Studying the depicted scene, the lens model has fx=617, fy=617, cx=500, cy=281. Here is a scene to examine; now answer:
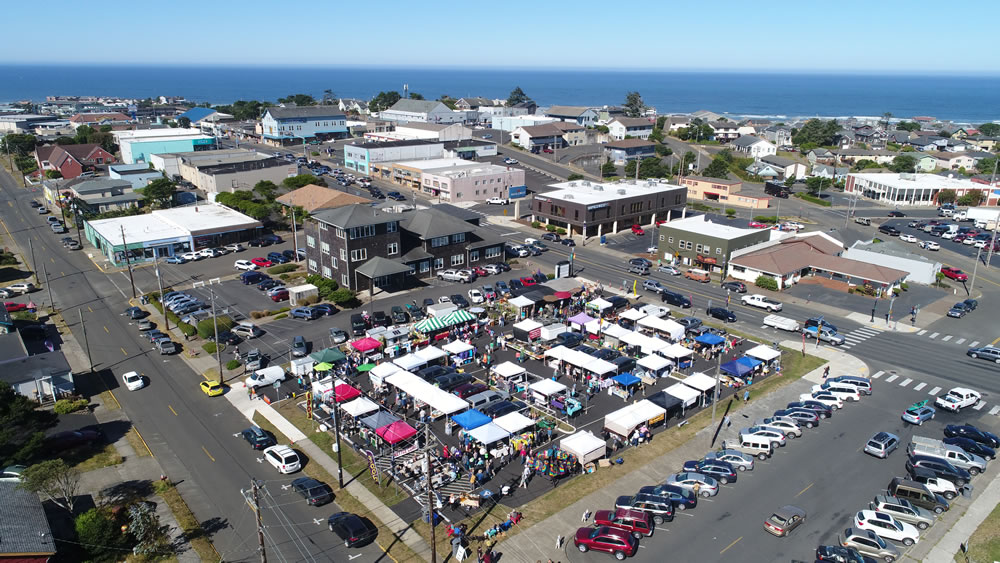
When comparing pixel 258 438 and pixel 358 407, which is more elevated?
pixel 358 407

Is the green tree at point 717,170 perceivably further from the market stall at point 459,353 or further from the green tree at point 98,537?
the green tree at point 98,537

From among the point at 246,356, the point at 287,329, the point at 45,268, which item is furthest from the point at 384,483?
the point at 45,268

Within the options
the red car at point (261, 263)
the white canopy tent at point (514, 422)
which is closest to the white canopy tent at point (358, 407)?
the white canopy tent at point (514, 422)

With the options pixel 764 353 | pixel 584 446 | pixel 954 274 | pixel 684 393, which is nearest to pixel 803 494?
pixel 684 393

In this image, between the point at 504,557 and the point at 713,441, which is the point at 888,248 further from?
the point at 504,557

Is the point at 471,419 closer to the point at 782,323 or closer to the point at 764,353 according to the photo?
the point at 764,353

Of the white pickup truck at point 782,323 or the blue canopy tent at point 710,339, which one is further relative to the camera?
the white pickup truck at point 782,323
